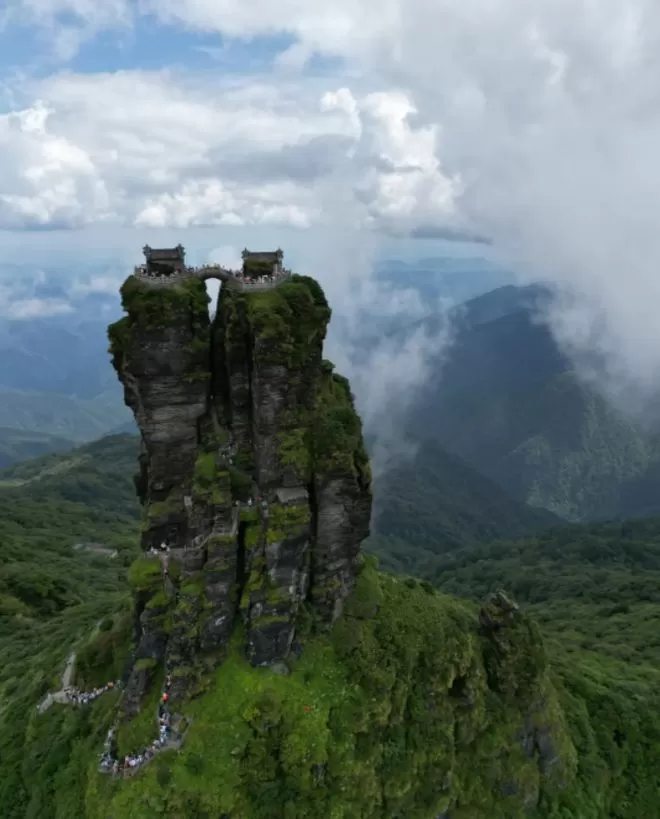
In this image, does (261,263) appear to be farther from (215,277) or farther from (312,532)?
(312,532)

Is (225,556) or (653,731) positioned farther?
(653,731)

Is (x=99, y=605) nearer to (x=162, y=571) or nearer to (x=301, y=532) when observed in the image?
(x=162, y=571)

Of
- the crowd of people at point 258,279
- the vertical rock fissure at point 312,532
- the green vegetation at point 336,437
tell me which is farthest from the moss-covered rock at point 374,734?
the crowd of people at point 258,279

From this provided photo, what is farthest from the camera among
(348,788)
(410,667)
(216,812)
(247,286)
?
(410,667)

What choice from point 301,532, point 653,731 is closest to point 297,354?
point 301,532

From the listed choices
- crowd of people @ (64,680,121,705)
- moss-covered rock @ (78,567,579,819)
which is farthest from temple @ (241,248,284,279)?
crowd of people @ (64,680,121,705)

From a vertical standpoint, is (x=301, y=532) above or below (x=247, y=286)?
below

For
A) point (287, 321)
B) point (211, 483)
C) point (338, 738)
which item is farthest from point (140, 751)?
point (287, 321)

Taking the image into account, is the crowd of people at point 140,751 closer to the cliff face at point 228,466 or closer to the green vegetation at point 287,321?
the cliff face at point 228,466
